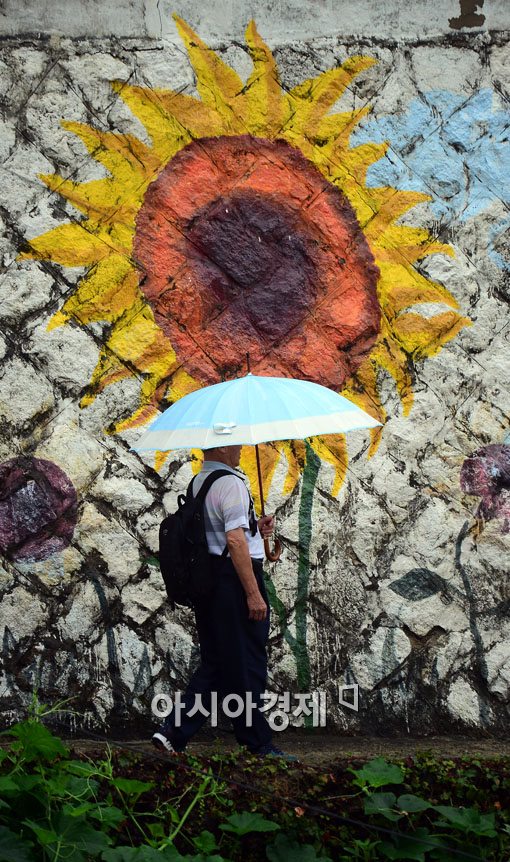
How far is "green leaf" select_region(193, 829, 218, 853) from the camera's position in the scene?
2.67m

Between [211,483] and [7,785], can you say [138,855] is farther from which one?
[211,483]

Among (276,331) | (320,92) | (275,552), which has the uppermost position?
(320,92)

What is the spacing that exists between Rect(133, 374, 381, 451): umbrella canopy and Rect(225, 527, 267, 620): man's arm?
Answer: 12.1 inches

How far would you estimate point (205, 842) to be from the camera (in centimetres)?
270

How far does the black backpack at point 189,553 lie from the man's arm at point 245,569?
9 cm

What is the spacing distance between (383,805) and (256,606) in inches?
28.3

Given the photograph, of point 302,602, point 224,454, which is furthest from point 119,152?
point 302,602

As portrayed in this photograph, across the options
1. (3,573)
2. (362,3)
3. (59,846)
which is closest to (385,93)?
(362,3)

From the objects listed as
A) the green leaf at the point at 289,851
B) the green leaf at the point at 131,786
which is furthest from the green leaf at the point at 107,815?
the green leaf at the point at 289,851

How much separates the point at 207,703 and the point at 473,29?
2997 millimetres

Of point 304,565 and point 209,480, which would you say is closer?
point 209,480

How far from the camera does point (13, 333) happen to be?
4.00m

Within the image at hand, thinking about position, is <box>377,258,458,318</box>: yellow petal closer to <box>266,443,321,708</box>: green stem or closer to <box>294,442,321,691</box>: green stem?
<box>294,442,321,691</box>: green stem

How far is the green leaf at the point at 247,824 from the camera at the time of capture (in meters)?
2.64
